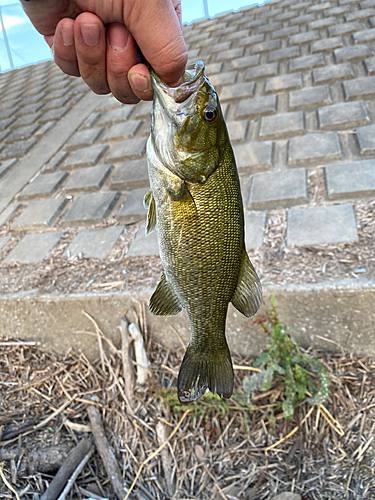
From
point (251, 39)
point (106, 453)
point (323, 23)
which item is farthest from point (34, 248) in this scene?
point (323, 23)

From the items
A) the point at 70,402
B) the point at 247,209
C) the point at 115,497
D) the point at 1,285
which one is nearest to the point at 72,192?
the point at 1,285

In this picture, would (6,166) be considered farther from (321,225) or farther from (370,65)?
(370,65)

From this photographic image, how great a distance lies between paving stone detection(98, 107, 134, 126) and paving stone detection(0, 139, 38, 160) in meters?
0.86

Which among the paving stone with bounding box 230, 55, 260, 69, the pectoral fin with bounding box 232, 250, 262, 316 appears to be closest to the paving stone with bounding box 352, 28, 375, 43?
the paving stone with bounding box 230, 55, 260, 69

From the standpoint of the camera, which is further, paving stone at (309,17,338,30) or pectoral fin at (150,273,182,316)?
paving stone at (309,17,338,30)

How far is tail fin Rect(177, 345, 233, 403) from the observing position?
146 centimetres

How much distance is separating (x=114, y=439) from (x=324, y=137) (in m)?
2.86

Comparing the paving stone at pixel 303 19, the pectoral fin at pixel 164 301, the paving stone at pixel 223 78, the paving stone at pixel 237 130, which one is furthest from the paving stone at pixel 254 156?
the paving stone at pixel 303 19

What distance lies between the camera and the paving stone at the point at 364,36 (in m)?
5.23

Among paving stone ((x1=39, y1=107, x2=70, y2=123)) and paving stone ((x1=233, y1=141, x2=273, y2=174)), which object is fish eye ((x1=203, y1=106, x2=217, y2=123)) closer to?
paving stone ((x1=233, y1=141, x2=273, y2=174))

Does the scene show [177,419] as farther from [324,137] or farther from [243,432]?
[324,137]

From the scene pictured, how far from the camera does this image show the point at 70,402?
2820mm

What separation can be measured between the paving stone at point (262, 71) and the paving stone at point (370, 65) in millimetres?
998

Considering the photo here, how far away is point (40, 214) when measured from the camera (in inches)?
153
